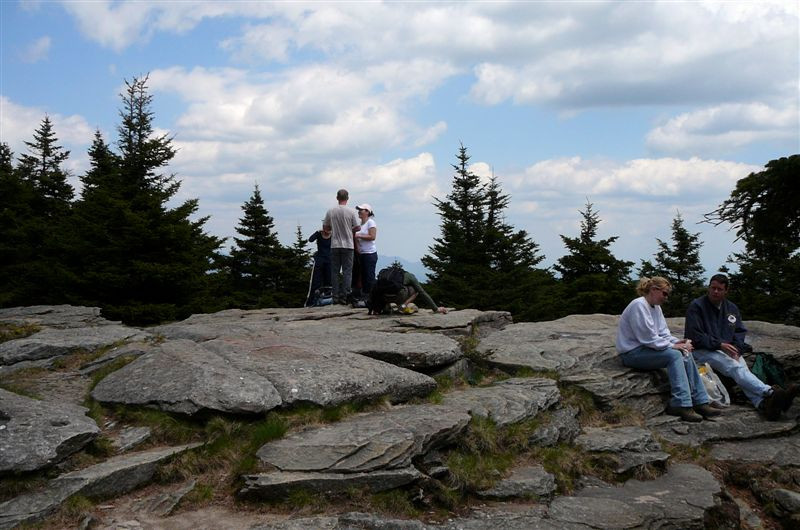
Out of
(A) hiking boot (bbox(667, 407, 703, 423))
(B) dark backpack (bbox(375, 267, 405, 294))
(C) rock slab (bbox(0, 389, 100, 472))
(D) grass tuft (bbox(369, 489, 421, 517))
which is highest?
(B) dark backpack (bbox(375, 267, 405, 294))

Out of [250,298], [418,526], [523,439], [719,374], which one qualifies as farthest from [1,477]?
[250,298]

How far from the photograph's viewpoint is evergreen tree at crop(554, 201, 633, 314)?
119ft

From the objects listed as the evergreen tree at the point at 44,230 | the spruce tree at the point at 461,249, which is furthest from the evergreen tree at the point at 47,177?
the spruce tree at the point at 461,249

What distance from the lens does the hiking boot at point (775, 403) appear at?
9.10 m

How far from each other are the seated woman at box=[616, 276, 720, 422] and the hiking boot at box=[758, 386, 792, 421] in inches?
28.1

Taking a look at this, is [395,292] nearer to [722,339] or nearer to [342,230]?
[342,230]

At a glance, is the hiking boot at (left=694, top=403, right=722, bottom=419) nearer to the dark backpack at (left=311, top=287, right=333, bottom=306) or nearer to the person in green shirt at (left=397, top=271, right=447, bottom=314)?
the person in green shirt at (left=397, top=271, right=447, bottom=314)

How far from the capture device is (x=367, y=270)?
46.1 ft

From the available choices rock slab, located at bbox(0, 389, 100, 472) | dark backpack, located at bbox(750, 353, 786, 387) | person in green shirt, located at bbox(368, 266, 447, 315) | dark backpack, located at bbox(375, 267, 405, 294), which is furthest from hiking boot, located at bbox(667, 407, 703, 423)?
rock slab, located at bbox(0, 389, 100, 472)

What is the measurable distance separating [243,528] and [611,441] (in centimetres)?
486

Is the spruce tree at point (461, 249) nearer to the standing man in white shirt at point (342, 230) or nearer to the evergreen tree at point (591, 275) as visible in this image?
the evergreen tree at point (591, 275)

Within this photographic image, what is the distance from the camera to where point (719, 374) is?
10.4m

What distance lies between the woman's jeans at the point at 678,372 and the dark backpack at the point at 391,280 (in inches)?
171

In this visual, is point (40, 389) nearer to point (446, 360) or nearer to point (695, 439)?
point (446, 360)
